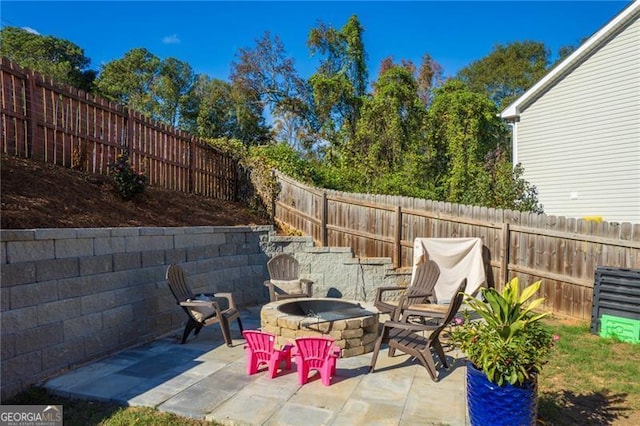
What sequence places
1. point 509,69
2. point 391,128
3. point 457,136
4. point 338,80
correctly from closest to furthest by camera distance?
point 457,136
point 391,128
point 338,80
point 509,69

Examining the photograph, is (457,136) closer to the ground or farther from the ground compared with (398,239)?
farther from the ground

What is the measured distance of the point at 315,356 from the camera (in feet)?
12.5

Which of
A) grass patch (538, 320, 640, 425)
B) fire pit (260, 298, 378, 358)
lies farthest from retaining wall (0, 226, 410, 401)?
grass patch (538, 320, 640, 425)

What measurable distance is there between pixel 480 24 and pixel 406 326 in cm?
1212

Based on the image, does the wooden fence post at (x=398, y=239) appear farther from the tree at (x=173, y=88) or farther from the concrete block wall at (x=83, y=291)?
the tree at (x=173, y=88)

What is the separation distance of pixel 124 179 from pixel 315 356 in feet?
14.1

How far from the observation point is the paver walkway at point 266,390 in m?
3.14

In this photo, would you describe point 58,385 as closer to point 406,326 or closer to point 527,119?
point 406,326

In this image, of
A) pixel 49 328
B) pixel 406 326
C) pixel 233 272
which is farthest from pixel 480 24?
pixel 49 328

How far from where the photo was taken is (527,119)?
11.6 meters

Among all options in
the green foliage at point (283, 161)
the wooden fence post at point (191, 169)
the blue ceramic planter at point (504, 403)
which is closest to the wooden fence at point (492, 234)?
the green foliage at point (283, 161)

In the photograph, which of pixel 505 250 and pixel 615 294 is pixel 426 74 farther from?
pixel 615 294

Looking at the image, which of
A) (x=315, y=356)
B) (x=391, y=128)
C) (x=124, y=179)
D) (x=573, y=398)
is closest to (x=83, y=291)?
(x=315, y=356)

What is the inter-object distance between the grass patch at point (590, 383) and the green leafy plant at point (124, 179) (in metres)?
5.94
